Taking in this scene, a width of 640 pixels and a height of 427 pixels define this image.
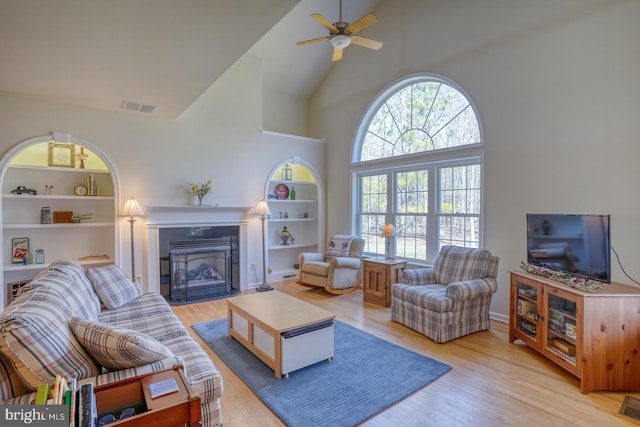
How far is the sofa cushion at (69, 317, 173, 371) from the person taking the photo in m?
1.64

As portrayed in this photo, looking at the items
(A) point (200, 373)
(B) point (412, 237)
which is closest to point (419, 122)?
(B) point (412, 237)

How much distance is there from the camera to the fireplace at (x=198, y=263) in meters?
5.00

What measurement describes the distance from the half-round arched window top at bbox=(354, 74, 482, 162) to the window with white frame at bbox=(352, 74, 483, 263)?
1 centimetres

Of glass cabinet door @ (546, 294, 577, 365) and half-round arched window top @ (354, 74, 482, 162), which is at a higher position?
half-round arched window top @ (354, 74, 482, 162)

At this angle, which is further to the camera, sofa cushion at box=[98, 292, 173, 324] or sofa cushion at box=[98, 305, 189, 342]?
sofa cushion at box=[98, 292, 173, 324]

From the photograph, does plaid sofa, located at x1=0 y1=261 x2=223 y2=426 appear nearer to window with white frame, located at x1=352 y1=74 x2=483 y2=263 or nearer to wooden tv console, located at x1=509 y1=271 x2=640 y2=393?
wooden tv console, located at x1=509 y1=271 x2=640 y2=393

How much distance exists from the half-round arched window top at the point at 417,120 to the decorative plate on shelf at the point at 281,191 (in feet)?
5.27

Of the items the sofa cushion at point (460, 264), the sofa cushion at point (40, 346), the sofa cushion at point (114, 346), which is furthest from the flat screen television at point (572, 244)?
the sofa cushion at point (40, 346)

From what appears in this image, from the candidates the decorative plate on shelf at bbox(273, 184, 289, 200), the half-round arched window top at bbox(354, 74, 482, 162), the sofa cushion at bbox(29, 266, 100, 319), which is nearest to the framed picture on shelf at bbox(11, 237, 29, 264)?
the sofa cushion at bbox(29, 266, 100, 319)

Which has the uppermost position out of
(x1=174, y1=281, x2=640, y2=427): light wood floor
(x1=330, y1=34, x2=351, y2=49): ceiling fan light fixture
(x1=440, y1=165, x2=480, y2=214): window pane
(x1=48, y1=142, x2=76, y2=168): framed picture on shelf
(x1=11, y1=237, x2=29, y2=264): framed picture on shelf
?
(x1=330, y1=34, x2=351, y2=49): ceiling fan light fixture

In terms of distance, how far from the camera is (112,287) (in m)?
3.25

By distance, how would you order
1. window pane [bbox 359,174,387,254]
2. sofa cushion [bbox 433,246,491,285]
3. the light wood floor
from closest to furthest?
the light wood floor
sofa cushion [bbox 433,246,491,285]
window pane [bbox 359,174,387,254]

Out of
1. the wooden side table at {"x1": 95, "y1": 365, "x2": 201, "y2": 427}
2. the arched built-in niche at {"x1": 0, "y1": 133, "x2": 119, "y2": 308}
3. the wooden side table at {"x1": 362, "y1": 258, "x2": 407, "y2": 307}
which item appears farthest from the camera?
the wooden side table at {"x1": 362, "y1": 258, "x2": 407, "y2": 307}

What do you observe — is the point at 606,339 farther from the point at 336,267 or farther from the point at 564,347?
the point at 336,267
